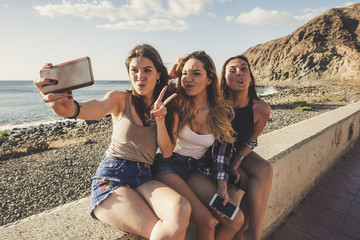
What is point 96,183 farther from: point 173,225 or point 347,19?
point 347,19

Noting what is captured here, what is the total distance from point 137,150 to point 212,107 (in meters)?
0.90

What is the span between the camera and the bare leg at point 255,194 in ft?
6.94

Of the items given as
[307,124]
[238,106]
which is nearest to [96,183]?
[238,106]

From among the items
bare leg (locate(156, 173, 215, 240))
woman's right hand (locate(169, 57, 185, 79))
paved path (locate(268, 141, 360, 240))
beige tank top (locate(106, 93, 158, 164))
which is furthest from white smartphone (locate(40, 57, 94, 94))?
paved path (locate(268, 141, 360, 240))

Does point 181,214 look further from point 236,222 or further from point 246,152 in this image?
point 246,152

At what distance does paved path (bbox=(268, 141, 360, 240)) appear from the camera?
106 inches

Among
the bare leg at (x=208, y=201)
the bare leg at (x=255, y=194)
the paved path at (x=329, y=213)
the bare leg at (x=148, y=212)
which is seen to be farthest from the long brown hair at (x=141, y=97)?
the paved path at (x=329, y=213)

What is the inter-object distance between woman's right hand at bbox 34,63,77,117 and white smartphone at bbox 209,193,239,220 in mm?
1189

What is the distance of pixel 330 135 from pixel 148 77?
10.8 ft

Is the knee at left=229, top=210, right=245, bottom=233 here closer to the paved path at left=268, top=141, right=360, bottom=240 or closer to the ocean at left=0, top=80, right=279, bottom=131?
the paved path at left=268, top=141, right=360, bottom=240

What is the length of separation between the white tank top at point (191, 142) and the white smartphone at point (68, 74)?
104 cm

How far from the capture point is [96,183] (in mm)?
1843

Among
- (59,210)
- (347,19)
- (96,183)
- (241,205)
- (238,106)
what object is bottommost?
(241,205)

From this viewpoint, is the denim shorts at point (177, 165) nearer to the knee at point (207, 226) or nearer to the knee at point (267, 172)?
the knee at point (207, 226)
